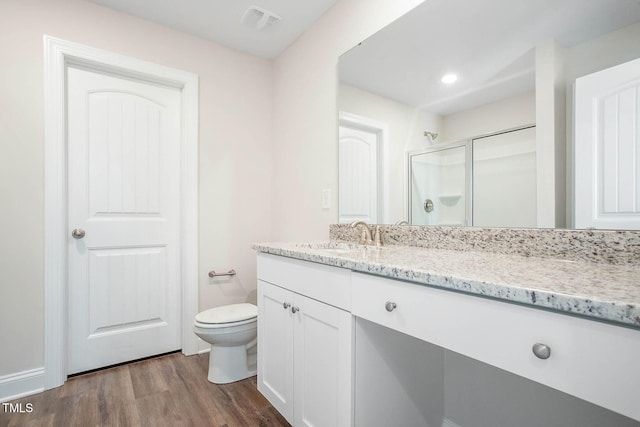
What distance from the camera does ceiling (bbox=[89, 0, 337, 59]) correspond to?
1.95 meters

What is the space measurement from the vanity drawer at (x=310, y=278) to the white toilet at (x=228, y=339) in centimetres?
42

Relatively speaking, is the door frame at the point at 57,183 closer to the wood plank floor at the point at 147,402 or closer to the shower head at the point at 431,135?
the wood plank floor at the point at 147,402

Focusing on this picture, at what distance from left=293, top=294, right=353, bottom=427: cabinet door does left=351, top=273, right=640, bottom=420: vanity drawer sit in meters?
0.27

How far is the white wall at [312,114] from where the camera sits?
72.9 inches

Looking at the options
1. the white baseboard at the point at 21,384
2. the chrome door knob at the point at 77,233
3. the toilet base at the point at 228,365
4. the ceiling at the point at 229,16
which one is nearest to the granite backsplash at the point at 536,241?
the toilet base at the point at 228,365

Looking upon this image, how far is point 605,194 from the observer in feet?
3.09

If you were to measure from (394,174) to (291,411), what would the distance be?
1.25m

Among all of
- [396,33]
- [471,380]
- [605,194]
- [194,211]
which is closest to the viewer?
[605,194]

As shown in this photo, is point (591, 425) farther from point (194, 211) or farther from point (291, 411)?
point (194, 211)

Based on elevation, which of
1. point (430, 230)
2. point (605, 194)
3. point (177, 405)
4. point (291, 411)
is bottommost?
point (177, 405)

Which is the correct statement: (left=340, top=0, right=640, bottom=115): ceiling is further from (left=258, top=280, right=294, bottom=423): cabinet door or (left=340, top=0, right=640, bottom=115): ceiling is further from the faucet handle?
(left=258, top=280, right=294, bottom=423): cabinet door

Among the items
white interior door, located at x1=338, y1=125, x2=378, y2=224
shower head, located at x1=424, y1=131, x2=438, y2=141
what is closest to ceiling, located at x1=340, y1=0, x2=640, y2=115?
shower head, located at x1=424, y1=131, x2=438, y2=141

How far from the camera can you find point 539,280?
677mm

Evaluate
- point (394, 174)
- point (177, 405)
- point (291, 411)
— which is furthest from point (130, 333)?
point (394, 174)
